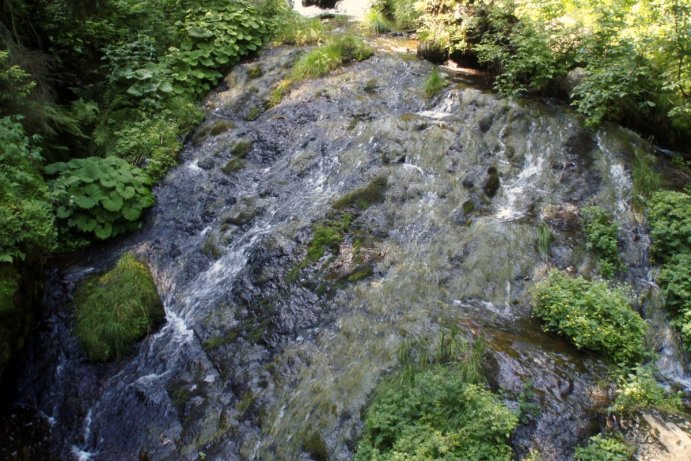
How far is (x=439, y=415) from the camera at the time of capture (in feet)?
14.7

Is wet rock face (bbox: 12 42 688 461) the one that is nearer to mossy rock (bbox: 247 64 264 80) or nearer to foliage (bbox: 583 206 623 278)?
foliage (bbox: 583 206 623 278)

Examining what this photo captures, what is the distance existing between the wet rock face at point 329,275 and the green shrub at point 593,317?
0.20m

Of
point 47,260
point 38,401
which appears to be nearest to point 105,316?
point 38,401

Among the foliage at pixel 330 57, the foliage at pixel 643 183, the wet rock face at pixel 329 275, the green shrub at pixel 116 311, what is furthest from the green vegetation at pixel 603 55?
the green shrub at pixel 116 311

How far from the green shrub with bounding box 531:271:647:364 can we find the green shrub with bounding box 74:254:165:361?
5136 millimetres

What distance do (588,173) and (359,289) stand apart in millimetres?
4156

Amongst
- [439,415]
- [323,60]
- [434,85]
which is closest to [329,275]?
[439,415]

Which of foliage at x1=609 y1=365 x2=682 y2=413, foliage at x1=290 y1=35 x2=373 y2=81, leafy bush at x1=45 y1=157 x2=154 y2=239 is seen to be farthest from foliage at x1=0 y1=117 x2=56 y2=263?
foliage at x1=609 y1=365 x2=682 y2=413

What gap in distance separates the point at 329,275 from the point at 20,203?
406cm

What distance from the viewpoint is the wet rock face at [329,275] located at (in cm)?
513

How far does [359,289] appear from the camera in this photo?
6.28 metres

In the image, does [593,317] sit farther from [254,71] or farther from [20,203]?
[254,71]

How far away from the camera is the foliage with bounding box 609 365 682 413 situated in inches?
179

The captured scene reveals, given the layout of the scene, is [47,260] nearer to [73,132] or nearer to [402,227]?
[73,132]
